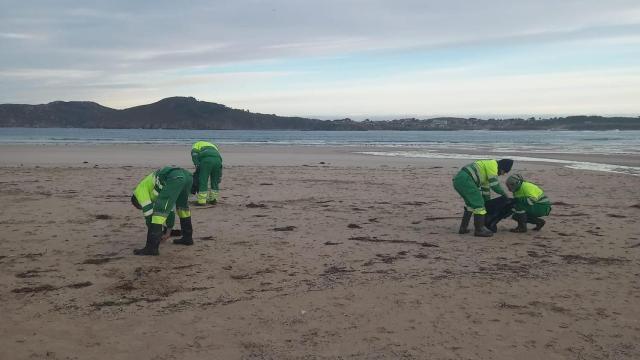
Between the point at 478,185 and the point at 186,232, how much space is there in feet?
15.7

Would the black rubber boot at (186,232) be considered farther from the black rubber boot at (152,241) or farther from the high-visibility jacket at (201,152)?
the high-visibility jacket at (201,152)

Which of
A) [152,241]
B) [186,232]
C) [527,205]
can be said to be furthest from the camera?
[527,205]

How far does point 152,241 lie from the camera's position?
24.7ft

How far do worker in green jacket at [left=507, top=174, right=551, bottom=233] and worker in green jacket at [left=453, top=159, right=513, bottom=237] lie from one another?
375 mm

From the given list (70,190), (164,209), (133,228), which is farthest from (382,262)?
(70,190)

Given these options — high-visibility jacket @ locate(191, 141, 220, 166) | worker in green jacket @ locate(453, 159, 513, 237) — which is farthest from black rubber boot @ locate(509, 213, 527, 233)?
high-visibility jacket @ locate(191, 141, 220, 166)

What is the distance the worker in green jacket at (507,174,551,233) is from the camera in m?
9.55

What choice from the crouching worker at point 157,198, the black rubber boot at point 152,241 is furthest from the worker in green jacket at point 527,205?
the black rubber boot at point 152,241

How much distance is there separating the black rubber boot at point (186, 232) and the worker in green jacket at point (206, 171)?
376 cm

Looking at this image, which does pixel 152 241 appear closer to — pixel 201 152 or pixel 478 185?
pixel 201 152

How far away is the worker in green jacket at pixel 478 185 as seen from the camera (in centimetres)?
916

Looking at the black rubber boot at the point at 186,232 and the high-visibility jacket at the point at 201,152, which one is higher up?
the high-visibility jacket at the point at 201,152

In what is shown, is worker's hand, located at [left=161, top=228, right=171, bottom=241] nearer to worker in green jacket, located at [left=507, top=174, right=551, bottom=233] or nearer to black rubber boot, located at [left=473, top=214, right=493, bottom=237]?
black rubber boot, located at [left=473, top=214, right=493, bottom=237]

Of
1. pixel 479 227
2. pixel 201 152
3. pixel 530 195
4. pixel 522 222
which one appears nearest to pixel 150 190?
pixel 201 152
